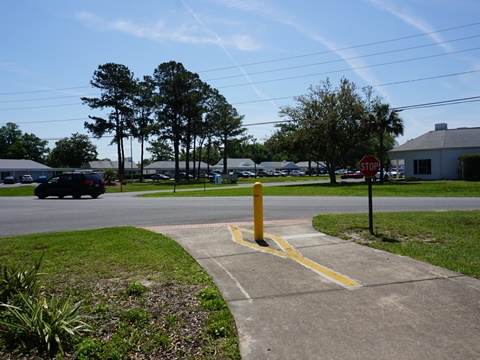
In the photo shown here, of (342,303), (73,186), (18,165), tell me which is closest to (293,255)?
(342,303)

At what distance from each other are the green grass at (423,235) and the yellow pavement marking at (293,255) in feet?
5.07

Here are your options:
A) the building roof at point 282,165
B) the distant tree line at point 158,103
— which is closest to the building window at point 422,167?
the distant tree line at point 158,103

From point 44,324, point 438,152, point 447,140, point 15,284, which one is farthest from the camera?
point 447,140

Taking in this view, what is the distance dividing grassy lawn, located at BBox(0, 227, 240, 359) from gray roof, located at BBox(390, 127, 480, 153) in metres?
38.8

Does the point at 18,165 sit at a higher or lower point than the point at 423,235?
higher

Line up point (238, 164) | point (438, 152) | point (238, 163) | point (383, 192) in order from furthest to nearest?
1. point (238, 163)
2. point (238, 164)
3. point (438, 152)
4. point (383, 192)

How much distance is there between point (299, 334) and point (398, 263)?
3198 mm

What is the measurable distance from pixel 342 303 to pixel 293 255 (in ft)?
7.67

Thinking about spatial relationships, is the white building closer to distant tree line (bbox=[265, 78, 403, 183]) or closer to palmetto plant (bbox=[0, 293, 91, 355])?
distant tree line (bbox=[265, 78, 403, 183])

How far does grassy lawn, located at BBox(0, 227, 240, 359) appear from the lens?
3.58 metres

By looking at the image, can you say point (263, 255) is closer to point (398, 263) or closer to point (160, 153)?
point (398, 263)

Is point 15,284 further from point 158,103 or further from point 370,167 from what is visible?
point 158,103

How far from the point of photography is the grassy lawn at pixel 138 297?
3.58 metres

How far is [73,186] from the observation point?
26125mm
